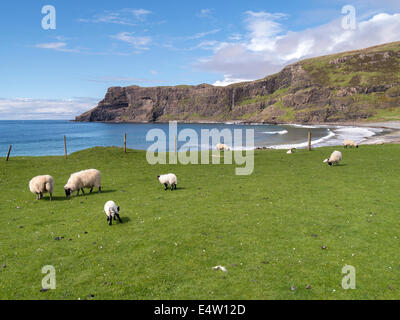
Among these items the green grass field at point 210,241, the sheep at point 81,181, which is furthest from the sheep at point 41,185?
the sheep at point 81,181

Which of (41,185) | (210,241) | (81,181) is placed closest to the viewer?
(210,241)

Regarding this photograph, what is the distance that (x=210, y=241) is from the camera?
13.5 meters

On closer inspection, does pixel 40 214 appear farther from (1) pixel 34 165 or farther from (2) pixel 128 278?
(1) pixel 34 165

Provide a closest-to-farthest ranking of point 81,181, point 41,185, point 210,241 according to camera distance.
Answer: point 210,241, point 41,185, point 81,181

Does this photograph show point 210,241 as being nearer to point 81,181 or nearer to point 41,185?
point 81,181

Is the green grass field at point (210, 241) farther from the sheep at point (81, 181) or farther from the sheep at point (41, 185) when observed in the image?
the sheep at point (81, 181)

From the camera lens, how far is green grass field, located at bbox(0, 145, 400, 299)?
32.4 feet

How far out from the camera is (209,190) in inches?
963

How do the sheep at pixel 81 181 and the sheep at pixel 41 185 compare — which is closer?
the sheep at pixel 41 185

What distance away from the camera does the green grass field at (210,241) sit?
9.88 metres

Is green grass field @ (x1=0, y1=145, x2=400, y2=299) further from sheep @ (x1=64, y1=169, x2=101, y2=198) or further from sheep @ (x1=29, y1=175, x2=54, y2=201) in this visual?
sheep @ (x1=64, y1=169, x2=101, y2=198)

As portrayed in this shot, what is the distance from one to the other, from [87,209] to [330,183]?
74.8ft

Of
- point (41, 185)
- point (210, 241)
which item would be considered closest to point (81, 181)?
point (41, 185)
